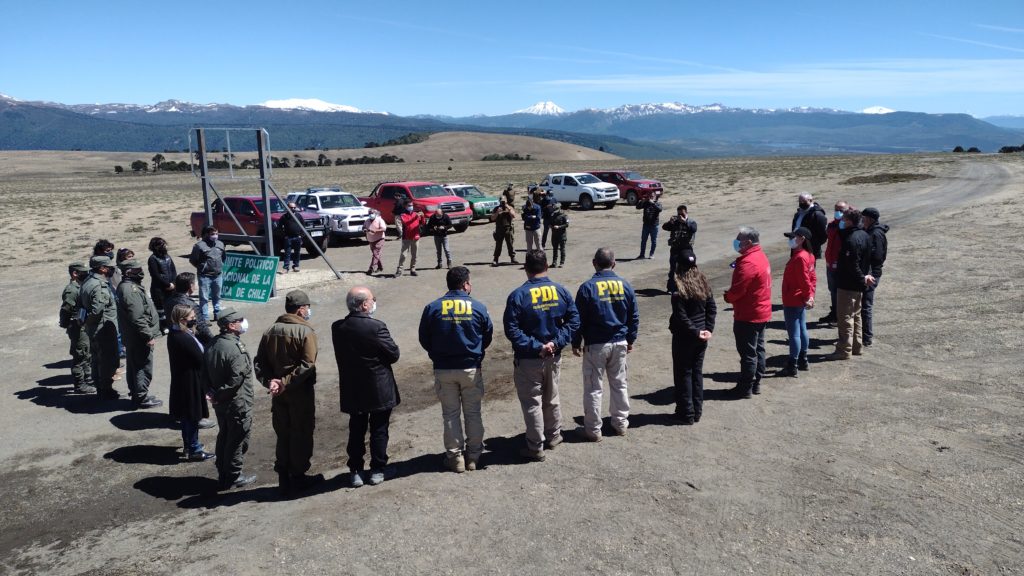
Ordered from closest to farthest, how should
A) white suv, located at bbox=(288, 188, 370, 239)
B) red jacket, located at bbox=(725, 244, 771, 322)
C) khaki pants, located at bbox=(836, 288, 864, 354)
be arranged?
red jacket, located at bbox=(725, 244, 771, 322), khaki pants, located at bbox=(836, 288, 864, 354), white suv, located at bbox=(288, 188, 370, 239)

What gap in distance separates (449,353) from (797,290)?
4.52 meters

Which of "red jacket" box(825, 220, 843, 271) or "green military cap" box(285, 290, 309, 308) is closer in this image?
"green military cap" box(285, 290, 309, 308)

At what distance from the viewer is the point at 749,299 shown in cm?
745

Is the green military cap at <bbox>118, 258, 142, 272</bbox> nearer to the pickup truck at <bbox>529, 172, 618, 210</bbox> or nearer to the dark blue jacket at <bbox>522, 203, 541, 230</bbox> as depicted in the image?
the dark blue jacket at <bbox>522, 203, 541, 230</bbox>

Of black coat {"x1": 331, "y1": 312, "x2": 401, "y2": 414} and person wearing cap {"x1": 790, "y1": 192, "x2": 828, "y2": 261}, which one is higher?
person wearing cap {"x1": 790, "y1": 192, "x2": 828, "y2": 261}

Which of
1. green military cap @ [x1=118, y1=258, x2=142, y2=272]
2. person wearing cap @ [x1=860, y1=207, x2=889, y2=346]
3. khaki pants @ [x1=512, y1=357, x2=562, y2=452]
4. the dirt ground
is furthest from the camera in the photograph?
person wearing cap @ [x1=860, y1=207, x2=889, y2=346]

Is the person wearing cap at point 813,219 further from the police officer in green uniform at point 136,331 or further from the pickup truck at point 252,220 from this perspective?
the pickup truck at point 252,220

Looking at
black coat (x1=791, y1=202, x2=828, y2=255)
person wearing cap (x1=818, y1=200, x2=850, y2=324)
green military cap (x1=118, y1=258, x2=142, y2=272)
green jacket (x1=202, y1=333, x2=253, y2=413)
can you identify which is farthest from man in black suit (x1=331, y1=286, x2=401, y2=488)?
black coat (x1=791, y1=202, x2=828, y2=255)

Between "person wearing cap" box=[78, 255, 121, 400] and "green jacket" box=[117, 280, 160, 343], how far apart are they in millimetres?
276

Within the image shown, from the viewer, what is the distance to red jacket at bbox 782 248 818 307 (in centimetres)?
803

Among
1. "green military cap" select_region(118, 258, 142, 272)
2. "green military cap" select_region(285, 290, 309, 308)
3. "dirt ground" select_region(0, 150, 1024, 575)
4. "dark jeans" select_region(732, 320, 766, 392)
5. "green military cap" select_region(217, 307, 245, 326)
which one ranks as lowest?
"dirt ground" select_region(0, 150, 1024, 575)

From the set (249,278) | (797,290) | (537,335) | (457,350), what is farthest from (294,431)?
(249,278)

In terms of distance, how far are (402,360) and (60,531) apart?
201 inches

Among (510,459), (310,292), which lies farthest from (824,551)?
(310,292)
